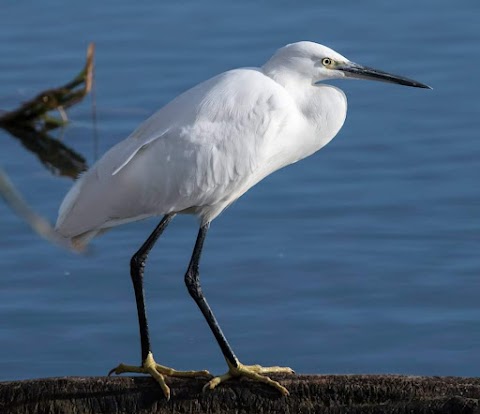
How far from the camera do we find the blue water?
6.50 meters

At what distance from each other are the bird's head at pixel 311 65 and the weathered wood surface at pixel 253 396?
1.08 meters

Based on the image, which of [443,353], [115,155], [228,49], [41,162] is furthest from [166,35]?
[115,155]

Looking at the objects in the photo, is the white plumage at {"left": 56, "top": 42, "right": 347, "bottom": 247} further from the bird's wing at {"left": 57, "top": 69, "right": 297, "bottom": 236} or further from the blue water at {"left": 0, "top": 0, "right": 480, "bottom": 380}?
the blue water at {"left": 0, "top": 0, "right": 480, "bottom": 380}

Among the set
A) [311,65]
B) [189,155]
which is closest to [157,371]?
[189,155]

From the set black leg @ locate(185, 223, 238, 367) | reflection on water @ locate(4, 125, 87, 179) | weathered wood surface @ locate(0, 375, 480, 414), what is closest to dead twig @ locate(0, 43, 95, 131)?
reflection on water @ locate(4, 125, 87, 179)

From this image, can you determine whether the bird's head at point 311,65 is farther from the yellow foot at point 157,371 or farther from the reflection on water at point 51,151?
the reflection on water at point 51,151

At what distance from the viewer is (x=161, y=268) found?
7.00 m

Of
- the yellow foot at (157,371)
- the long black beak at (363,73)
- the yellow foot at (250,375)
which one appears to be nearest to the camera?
the yellow foot at (250,375)

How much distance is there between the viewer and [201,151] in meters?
4.80

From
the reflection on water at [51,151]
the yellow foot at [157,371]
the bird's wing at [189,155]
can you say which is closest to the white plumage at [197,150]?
the bird's wing at [189,155]

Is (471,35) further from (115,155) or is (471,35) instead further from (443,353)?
(115,155)

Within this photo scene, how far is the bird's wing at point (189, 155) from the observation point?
15.7 feet

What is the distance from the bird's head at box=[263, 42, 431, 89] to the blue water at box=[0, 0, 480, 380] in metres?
1.80

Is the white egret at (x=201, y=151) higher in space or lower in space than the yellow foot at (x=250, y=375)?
higher
